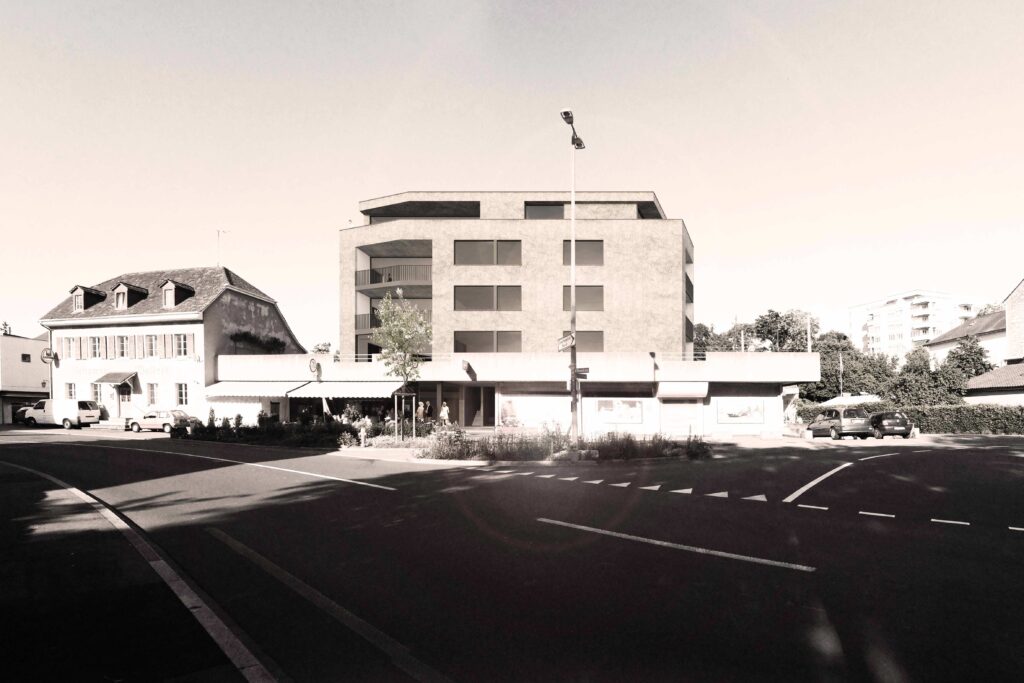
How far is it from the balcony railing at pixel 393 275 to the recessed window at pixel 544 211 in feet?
24.8

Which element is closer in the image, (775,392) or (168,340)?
(775,392)

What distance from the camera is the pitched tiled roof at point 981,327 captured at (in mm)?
69375

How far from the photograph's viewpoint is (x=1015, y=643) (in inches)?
165

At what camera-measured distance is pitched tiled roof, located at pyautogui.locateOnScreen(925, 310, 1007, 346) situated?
6938cm

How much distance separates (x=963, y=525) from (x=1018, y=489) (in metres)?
5.08

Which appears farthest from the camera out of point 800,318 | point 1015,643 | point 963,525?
point 800,318

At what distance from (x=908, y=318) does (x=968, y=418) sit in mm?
110570

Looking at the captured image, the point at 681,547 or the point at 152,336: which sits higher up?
the point at 152,336

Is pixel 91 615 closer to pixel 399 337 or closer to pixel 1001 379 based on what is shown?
pixel 399 337

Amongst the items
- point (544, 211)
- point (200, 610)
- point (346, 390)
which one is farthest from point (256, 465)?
point (544, 211)

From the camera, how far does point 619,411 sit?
3056 centimetres

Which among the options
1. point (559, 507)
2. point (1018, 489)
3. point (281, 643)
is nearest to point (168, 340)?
point (559, 507)

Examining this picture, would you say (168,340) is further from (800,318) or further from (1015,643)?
(800,318)

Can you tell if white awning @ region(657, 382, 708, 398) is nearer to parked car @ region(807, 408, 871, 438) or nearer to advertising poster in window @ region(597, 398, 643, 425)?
advertising poster in window @ region(597, 398, 643, 425)
